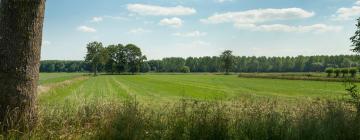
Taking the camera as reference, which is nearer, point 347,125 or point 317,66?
point 347,125

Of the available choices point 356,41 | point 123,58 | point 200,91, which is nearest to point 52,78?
point 123,58

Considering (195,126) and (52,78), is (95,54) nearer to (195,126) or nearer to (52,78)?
(52,78)

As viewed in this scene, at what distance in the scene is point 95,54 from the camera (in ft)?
437

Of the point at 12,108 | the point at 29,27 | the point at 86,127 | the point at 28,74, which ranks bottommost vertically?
the point at 86,127

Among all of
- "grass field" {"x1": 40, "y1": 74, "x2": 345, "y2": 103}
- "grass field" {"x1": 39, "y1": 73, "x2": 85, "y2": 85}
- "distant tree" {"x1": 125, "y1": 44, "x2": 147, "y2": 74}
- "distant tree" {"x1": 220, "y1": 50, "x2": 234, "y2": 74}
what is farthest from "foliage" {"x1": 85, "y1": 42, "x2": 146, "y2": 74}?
"grass field" {"x1": 40, "y1": 74, "x2": 345, "y2": 103}

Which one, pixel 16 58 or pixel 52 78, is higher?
pixel 16 58

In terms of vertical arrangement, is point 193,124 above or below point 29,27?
below

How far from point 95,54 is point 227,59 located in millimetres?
62795

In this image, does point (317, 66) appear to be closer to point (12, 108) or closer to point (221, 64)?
point (221, 64)

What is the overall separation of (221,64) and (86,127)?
6495 inches

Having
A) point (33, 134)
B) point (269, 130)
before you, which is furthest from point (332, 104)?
point (33, 134)

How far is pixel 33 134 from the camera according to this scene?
6.14 m

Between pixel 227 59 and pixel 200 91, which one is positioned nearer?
pixel 200 91

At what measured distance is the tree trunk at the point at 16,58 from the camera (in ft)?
21.0
